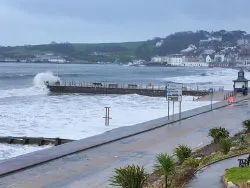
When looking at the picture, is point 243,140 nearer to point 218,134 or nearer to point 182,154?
point 218,134

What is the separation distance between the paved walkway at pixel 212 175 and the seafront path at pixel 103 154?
293 cm

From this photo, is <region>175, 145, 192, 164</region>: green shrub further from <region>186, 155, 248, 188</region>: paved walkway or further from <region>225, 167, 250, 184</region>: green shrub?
<region>225, 167, 250, 184</region>: green shrub

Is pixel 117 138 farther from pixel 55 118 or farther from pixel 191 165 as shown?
pixel 55 118

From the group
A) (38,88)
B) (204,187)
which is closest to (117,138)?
(204,187)

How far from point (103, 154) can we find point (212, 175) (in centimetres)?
709

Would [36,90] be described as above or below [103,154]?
below

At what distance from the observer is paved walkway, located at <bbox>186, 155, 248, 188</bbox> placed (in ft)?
46.5

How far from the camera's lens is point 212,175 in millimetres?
15266

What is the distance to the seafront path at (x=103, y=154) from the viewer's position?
55.7ft

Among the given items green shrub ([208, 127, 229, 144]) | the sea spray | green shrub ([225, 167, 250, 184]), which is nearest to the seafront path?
green shrub ([208, 127, 229, 144])

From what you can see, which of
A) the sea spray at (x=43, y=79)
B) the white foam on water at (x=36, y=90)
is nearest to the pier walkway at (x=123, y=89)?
the white foam on water at (x=36, y=90)

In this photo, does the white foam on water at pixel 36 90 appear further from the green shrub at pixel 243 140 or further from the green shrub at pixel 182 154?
the green shrub at pixel 182 154

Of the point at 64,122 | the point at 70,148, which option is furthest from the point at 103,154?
the point at 64,122

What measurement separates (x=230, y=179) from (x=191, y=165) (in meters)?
3.28
